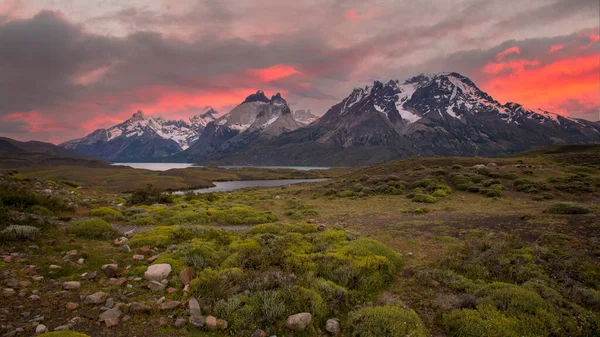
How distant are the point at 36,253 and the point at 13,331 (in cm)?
583

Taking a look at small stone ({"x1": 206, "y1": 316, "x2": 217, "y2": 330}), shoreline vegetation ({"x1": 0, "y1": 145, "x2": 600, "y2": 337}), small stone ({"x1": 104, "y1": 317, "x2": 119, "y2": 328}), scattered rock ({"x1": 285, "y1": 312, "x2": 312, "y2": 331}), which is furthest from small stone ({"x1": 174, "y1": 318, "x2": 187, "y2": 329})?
scattered rock ({"x1": 285, "y1": 312, "x2": 312, "y2": 331})

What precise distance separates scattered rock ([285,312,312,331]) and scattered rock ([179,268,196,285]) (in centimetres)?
385

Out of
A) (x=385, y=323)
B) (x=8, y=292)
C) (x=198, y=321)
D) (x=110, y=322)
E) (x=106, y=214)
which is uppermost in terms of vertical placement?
(x=8, y=292)

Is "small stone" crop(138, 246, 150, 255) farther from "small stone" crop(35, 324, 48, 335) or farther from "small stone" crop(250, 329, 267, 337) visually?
"small stone" crop(250, 329, 267, 337)

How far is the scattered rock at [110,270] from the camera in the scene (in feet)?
31.5

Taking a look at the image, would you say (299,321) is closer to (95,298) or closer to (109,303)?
(109,303)

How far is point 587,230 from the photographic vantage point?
54.9 feet

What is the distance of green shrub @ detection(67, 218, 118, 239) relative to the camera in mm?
13867

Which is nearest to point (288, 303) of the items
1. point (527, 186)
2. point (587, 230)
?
point (587, 230)

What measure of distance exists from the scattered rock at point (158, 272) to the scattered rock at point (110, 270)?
105 cm

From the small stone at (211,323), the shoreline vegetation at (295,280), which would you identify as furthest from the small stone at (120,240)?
the small stone at (211,323)

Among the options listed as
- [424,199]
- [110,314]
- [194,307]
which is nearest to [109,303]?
[110,314]

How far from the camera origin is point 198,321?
727cm

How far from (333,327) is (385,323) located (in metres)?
1.39
